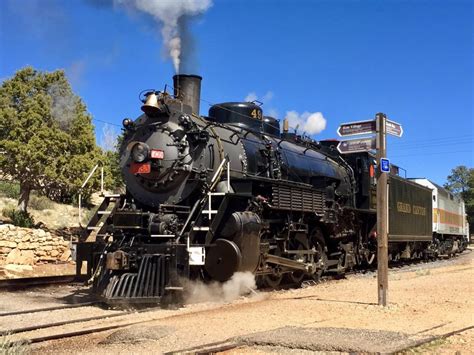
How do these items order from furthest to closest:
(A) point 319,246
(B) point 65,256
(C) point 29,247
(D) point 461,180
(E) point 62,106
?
(D) point 461,180, (E) point 62,106, (B) point 65,256, (C) point 29,247, (A) point 319,246

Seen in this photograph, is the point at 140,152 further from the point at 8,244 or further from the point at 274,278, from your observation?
the point at 8,244

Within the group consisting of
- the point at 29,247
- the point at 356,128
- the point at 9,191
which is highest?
the point at 9,191

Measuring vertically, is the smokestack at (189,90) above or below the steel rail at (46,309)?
above

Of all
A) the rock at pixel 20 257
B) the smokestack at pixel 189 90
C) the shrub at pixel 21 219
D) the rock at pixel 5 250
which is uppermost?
the smokestack at pixel 189 90

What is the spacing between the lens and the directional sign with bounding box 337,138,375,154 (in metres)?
9.80

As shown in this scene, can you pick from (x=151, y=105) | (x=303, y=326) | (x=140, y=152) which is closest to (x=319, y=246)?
(x=140, y=152)

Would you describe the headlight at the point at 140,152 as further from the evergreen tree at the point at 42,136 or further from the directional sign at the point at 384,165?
Result: the evergreen tree at the point at 42,136

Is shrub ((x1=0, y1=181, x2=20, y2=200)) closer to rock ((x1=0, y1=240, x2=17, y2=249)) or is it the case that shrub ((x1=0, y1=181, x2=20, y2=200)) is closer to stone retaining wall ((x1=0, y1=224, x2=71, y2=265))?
stone retaining wall ((x1=0, y1=224, x2=71, y2=265))

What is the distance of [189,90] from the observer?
37.3 ft

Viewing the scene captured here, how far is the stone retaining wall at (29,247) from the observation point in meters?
15.6

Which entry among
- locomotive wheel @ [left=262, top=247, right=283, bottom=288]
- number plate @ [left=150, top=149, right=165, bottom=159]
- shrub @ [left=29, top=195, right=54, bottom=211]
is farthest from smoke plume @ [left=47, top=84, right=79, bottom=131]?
locomotive wheel @ [left=262, top=247, right=283, bottom=288]

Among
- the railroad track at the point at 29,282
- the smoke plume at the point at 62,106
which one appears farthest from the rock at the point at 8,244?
the smoke plume at the point at 62,106

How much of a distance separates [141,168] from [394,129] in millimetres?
4837

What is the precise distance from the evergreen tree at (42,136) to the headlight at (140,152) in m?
10.6
